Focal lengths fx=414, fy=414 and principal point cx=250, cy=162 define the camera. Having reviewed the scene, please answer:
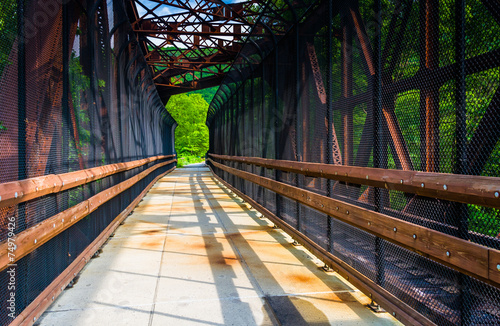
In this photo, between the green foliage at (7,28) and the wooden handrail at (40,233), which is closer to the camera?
the wooden handrail at (40,233)

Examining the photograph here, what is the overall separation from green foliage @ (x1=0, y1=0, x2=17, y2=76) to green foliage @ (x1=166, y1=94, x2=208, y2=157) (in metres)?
44.2

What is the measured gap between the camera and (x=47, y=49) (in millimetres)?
3533

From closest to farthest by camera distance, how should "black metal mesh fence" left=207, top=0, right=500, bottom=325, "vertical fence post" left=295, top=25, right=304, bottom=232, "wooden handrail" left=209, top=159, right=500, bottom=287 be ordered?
"wooden handrail" left=209, top=159, right=500, bottom=287, "black metal mesh fence" left=207, top=0, right=500, bottom=325, "vertical fence post" left=295, top=25, right=304, bottom=232

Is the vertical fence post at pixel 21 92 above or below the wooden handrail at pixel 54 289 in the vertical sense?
above

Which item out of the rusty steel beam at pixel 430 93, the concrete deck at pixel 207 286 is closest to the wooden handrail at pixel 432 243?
the rusty steel beam at pixel 430 93

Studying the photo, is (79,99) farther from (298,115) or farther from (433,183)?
(433,183)

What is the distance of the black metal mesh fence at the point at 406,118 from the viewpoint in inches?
92.7

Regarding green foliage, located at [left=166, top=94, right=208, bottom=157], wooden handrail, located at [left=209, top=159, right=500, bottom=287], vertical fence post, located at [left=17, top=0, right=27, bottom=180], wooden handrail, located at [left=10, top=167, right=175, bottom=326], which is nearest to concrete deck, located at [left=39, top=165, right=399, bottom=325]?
wooden handrail, located at [left=10, top=167, right=175, bottom=326]

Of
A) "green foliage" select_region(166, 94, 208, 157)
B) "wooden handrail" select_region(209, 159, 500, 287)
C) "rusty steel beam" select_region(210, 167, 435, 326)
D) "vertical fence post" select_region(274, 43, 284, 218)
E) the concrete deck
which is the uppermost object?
"green foliage" select_region(166, 94, 208, 157)

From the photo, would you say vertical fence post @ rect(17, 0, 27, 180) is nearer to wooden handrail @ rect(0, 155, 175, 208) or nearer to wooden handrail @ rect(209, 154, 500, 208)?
wooden handrail @ rect(0, 155, 175, 208)

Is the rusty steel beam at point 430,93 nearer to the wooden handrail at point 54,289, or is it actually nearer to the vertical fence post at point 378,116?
the vertical fence post at point 378,116

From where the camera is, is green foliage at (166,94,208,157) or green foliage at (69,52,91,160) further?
green foliage at (166,94,208,157)

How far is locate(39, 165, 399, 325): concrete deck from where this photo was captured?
11.0ft

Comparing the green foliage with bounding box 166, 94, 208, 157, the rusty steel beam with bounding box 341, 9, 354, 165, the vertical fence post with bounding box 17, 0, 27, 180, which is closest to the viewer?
the vertical fence post with bounding box 17, 0, 27, 180
